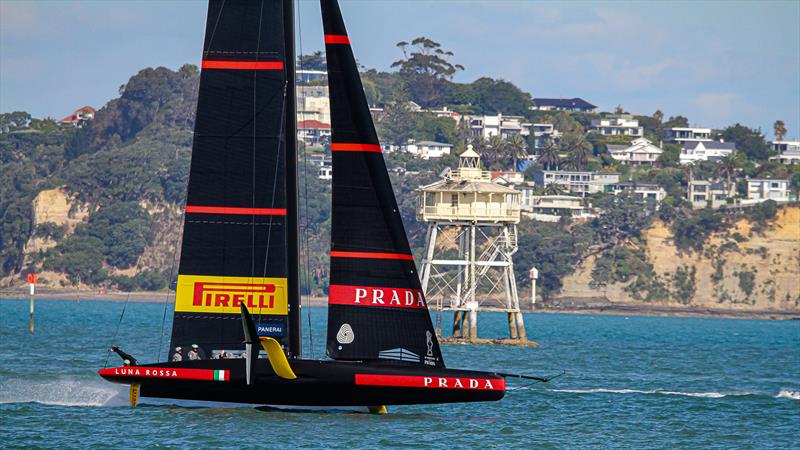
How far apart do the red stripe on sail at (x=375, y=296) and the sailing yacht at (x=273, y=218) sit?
0.8 inches

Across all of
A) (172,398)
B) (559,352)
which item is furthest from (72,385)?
(559,352)

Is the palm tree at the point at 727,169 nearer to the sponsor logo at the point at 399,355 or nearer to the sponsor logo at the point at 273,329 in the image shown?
the sponsor logo at the point at 399,355

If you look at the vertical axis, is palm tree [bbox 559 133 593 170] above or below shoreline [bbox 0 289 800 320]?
above

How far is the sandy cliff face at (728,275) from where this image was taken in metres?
155

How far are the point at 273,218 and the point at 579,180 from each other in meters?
163

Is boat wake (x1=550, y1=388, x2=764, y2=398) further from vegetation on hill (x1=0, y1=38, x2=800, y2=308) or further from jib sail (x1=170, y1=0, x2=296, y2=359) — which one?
vegetation on hill (x1=0, y1=38, x2=800, y2=308)

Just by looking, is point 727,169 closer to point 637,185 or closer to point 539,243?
point 637,185

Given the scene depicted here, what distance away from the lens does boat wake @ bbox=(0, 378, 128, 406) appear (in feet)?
101

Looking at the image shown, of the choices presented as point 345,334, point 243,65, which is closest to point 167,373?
point 345,334

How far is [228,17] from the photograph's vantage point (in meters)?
27.5

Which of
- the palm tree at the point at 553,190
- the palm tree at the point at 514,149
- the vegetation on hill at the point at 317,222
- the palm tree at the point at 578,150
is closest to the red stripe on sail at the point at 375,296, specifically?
the vegetation on hill at the point at 317,222

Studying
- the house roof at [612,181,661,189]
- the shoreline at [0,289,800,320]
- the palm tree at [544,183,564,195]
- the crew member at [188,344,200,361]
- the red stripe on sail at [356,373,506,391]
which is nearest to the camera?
the red stripe on sail at [356,373,506,391]

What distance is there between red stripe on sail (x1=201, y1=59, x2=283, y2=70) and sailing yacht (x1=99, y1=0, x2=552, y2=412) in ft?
0.06

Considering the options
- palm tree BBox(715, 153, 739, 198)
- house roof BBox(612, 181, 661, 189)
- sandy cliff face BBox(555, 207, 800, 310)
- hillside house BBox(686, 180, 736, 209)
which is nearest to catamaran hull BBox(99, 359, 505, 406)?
sandy cliff face BBox(555, 207, 800, 310)
